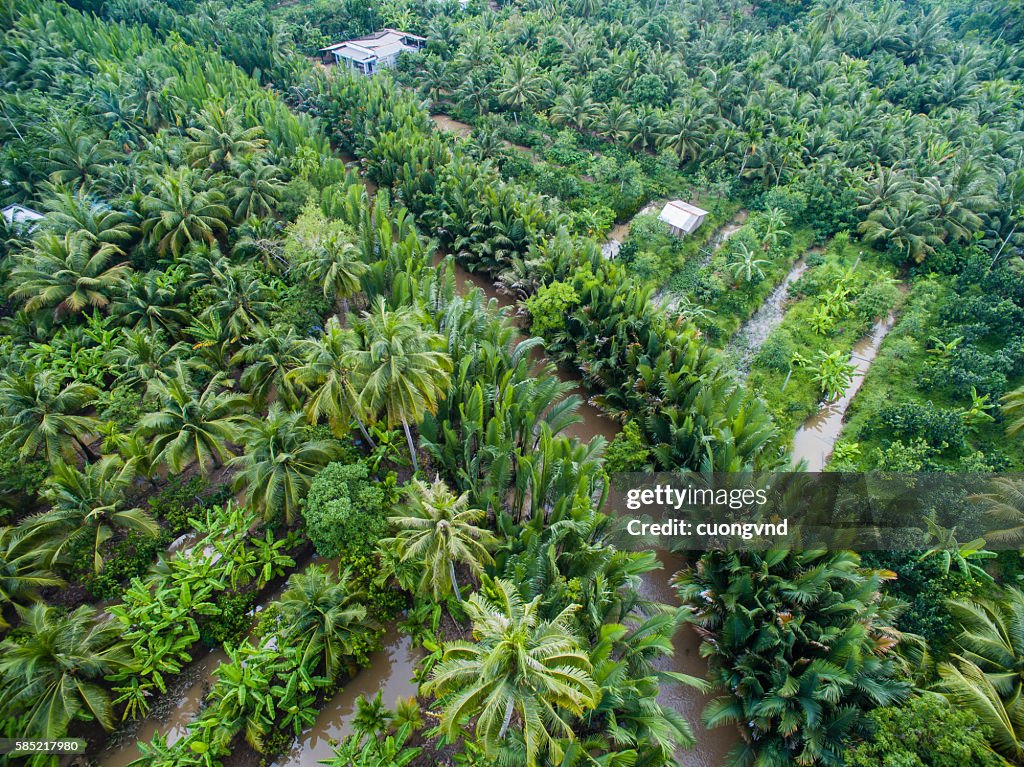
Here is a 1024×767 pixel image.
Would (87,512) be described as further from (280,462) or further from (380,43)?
(380,43)

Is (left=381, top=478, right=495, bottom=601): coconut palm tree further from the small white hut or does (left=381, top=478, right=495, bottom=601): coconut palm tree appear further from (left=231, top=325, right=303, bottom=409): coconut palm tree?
the small white hut

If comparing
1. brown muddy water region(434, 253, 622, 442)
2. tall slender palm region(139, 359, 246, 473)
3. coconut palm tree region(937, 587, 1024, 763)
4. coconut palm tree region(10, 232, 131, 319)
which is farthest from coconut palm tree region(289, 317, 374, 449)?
coconut palm tree region(937, 587, 1024, 763)

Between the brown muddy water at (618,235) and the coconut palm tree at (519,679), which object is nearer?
the coconut palm tree at (519,679)

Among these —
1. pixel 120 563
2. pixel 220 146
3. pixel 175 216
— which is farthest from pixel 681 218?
pixel 120 563

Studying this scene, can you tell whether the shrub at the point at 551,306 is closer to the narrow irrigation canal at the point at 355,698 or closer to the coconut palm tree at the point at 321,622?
the narrow irrigation canal at the point at 355,698

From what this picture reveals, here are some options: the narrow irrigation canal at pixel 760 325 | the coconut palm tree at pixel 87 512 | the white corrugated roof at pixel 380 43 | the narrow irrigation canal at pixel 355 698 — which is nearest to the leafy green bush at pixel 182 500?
the coconut palm tree at pixel 87 512

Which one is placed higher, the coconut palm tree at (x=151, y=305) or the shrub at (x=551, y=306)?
the shrub at (x=551, y=306)

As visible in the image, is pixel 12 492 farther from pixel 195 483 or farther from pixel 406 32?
pixel 406 32
